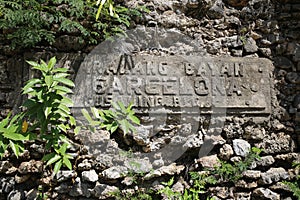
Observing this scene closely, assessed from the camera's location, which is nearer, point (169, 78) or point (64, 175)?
point (64, 175)

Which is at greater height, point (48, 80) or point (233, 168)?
point (48, 80)

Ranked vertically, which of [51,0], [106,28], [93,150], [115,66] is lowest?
[93,150]

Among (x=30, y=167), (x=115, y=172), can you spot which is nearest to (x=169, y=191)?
(x=115, y=172)

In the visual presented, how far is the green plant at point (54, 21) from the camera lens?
2424 millimetres

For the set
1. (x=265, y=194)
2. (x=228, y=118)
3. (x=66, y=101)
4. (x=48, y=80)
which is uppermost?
(x=48, y=80)

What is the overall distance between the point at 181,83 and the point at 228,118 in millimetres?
453

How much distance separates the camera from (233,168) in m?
2.68

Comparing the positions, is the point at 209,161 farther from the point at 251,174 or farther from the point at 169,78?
the point at 169,78

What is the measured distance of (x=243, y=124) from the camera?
9.16 ft

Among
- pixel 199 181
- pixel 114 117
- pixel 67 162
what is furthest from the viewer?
pixel 199 181

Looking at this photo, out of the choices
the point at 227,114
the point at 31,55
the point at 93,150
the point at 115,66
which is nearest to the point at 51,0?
the point at 31,55

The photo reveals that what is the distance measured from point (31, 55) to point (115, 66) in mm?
584

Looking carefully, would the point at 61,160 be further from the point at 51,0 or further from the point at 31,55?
the point at 51,0

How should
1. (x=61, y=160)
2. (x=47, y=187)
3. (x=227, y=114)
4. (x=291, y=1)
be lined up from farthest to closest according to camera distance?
1. (x=291, y=1)
2. (x=227, y=114)
3. (x=47, y=187)
4. (x=61, y=160)
